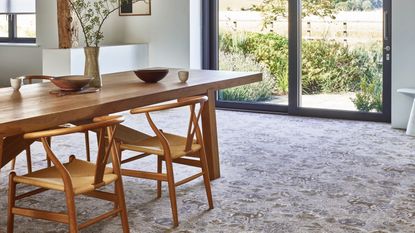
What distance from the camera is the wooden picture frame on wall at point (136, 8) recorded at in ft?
25.9

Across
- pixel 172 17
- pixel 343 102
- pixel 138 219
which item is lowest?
pixel 138 219

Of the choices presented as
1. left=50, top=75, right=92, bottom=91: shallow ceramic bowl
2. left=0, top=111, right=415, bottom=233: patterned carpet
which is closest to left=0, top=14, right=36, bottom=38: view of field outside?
left=0, top=111, right=415, bottom=233: patterned carpet

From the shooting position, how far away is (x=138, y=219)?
342 cm

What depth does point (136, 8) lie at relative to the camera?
7984mm

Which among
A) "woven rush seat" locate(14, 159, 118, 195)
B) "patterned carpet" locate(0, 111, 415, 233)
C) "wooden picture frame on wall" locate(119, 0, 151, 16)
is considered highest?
"wooden picture frame on wall" locate(119, 0, 151, 16)

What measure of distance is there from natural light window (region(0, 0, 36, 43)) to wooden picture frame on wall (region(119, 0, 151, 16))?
148 centimetres

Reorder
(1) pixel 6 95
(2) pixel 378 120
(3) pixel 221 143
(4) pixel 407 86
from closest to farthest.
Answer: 1. (1) pixel 6 95
2. (3) pixel 221 143
3. (4) pixel 407 86
4. (2) pixel 378 120

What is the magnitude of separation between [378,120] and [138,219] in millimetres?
4067

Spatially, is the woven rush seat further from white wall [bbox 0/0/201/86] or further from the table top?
white wall [bbox 0/0/201/86]

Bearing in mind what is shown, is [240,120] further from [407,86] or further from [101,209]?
[101,209]

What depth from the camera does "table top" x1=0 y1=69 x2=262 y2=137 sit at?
2.67 meters

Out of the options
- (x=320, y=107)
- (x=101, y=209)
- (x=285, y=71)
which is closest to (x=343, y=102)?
(x=320, y=107)

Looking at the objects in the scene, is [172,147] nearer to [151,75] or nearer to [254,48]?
[151,75]

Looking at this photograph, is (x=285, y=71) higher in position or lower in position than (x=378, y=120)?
higher
